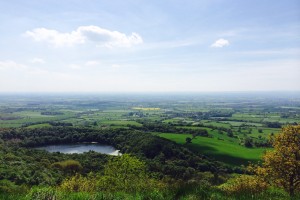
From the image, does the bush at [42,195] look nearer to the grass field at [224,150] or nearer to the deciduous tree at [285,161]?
the deciduous tree at [285,161]

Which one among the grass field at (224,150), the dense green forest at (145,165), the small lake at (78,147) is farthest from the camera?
the small lake at (78,147)

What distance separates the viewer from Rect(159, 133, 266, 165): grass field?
275 ft

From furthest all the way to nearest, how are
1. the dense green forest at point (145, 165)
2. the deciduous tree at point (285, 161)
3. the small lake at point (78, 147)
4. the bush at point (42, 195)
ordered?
the small lake at point (78, 147)
the deciduous tree at point (285, 161)
the dense green forest at point (145, 165)
the bush at point (42, 195)

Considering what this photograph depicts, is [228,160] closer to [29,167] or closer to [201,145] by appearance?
[201,145]

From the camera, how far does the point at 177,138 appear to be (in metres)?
110

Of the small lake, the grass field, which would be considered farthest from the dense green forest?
the small lake

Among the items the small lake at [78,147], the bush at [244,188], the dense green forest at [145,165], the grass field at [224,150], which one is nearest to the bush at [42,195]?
the dense green forest at [145,165]

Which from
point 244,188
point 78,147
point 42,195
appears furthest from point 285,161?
point 78,147

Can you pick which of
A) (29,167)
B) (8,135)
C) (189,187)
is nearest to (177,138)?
(29,167)

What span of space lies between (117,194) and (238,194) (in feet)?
11.0

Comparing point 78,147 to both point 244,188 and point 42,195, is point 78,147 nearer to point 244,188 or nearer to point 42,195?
point 244,188

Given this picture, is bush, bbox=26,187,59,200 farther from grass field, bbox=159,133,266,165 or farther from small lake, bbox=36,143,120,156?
small lake, bbox=36,143,120,156

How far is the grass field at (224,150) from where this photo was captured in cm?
8369

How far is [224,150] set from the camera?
93.4 metres
